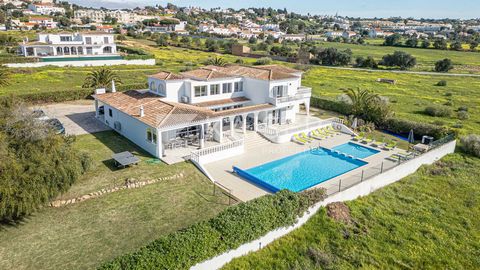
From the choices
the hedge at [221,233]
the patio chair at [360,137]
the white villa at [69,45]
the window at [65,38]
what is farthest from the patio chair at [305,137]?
the window at [65,38]

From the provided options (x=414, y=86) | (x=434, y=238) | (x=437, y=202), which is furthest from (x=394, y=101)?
(x=434, y=238)

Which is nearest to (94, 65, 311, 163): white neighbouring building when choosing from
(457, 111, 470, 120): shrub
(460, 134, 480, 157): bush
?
(460, 134, 480, 157): bush

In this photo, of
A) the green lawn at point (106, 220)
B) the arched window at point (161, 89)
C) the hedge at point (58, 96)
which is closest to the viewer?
the green lawn at point (106, 220)

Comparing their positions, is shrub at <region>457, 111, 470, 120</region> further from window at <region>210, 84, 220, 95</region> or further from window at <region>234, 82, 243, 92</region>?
window at <region>210, 84, 220, 95</region>

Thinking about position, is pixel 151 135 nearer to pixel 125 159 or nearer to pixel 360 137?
pixel 125 159

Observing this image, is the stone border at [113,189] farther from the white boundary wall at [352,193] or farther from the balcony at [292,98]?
the balcony at [292,98]

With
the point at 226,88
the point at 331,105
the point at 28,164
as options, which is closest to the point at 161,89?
the point at 226,88

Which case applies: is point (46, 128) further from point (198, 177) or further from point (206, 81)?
point (206, 81)
